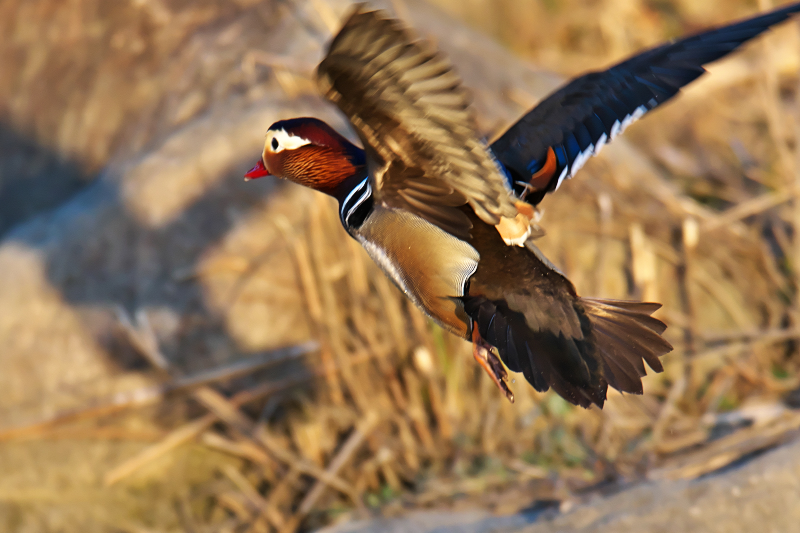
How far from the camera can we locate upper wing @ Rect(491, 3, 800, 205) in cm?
181

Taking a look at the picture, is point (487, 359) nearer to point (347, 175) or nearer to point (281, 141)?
point (347, 175)

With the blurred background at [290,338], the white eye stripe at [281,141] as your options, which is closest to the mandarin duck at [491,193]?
the white eye stripe at [281,141]

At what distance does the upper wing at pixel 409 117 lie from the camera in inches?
45.4

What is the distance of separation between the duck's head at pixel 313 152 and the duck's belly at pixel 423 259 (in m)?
0.20

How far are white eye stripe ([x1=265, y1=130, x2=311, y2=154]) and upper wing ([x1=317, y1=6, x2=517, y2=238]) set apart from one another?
402 mm

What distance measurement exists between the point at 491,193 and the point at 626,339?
558 mm

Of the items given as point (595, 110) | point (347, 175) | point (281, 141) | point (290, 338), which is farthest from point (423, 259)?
point (290, 338)

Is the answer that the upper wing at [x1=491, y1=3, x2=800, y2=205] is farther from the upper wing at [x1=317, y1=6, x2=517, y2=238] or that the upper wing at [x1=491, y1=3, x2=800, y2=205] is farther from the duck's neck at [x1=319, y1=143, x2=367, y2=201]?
the upper wing at [x1=317, y1=6, x2=517, y2=238]

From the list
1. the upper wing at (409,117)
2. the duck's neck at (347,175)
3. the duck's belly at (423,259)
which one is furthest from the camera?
the duck's neck at (347,175)

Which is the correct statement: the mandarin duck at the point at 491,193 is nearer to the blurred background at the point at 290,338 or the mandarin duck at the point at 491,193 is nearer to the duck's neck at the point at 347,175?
the duck's neck at the point at 347,175

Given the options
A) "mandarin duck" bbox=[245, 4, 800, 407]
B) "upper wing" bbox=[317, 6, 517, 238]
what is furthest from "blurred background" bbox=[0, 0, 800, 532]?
"upper wing" bbox=[317, 6, 517, 238]

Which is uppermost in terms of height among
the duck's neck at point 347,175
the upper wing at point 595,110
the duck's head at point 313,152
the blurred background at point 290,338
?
the duck's head at point 313,152

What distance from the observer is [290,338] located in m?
2.98

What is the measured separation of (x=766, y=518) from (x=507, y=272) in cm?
105
